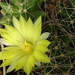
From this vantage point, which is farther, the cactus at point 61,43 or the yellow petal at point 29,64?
the cactus at point 61,43

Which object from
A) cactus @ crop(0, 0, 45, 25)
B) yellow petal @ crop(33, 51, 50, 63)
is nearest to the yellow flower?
yellow petal @ crop(33, 51, 50, 63)

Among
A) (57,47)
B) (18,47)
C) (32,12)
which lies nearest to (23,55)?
(18,47)

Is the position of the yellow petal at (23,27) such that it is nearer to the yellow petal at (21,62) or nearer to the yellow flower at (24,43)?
the yellow flower at (24,43)

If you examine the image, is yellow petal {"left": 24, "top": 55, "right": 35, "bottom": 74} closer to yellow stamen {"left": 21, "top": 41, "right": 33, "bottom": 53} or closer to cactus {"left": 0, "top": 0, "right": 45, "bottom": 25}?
yellow stamen {"left": 21, "top": 41, "right": 33, "bottom": 53}

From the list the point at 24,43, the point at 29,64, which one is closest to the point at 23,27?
Result: the point at 24,43

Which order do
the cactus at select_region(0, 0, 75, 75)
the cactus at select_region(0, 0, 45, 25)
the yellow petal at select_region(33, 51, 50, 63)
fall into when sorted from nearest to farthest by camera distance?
the yellow petal at select_region(33, 51, 50, 63), the cactus at select_region(0, 0, 75, 75), the cactus at select_region(0, 0, 45, 25)

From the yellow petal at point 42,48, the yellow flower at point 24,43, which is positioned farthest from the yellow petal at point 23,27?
the yellow petal at point 42,48

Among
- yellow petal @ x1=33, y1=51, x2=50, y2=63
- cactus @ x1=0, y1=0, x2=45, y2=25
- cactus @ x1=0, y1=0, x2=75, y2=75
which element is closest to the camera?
yellow petal @ x1=33, y1=51, x2=50, y2=63

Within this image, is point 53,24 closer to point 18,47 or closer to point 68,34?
point 68,34
